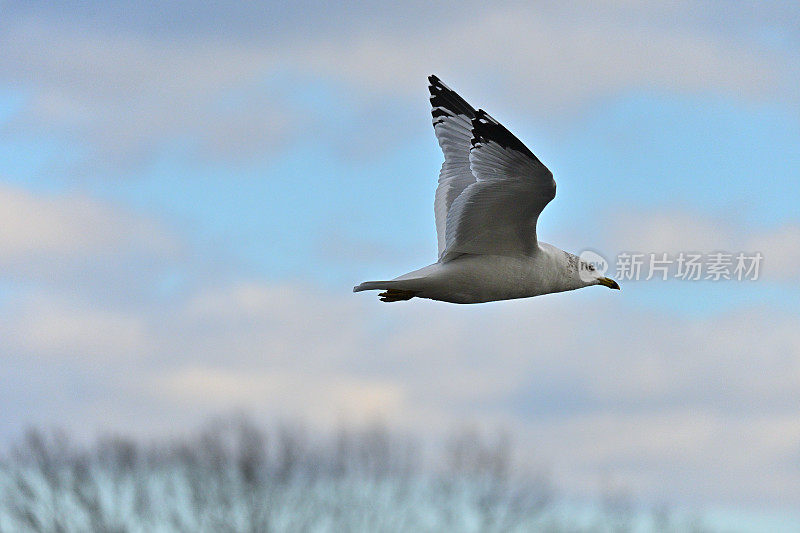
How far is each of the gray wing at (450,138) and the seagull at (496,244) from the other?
17cm

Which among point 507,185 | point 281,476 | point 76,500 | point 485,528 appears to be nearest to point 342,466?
point 281,476

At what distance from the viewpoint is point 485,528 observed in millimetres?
22047

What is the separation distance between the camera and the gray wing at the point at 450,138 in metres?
12.3

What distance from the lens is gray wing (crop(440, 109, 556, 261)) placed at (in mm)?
10133

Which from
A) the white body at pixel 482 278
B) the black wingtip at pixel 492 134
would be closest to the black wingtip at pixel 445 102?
the white body at pixel 482 278

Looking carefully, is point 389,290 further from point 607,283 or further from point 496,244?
point 607,283

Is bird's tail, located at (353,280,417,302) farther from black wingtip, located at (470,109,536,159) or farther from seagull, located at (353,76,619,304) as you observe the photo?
black wingtip, located at (470,109,536,159)

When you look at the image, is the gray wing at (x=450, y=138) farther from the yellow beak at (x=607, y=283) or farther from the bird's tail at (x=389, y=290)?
the yellow beak at (x=607, y=283)

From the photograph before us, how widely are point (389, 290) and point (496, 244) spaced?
1.07 m

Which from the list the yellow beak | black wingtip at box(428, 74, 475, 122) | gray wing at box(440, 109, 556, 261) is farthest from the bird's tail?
black wingtip at box(428, 74, 475, 122)

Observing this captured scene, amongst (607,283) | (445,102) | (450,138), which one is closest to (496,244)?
(607,283)

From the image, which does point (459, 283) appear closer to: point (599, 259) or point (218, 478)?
point (599, 259)

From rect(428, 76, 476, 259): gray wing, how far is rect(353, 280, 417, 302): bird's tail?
1.09 metres

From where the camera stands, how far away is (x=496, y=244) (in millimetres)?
10883
